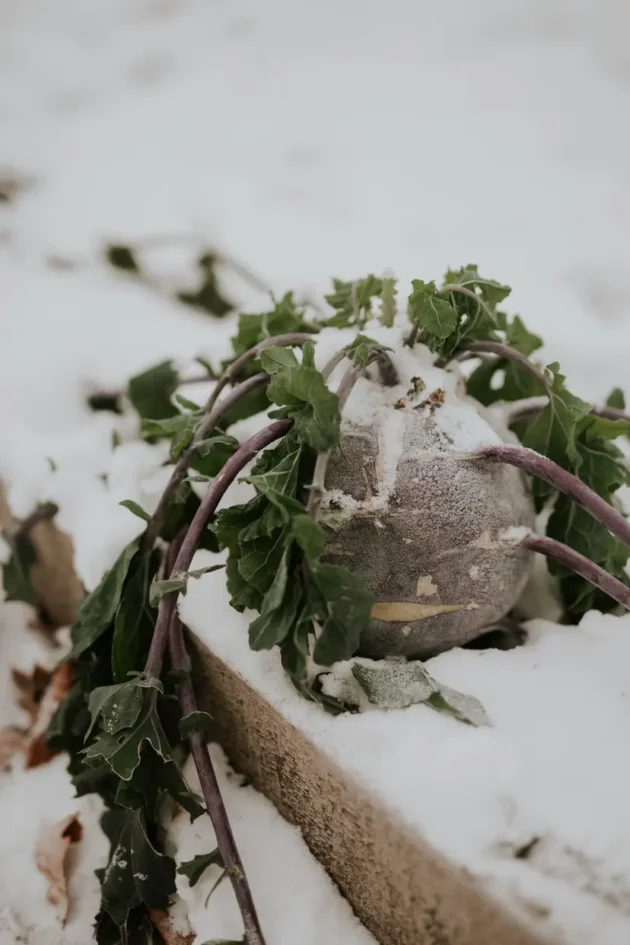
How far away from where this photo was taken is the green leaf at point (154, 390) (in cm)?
122

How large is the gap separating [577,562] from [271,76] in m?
2.29

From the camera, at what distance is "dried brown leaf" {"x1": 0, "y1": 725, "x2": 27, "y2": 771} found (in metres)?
1.22

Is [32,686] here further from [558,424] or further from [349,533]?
[558,424]

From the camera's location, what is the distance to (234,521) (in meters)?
0.77

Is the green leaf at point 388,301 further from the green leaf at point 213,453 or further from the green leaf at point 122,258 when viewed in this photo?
the green leaf at point 122,258

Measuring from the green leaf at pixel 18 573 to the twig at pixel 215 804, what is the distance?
48 centimetres

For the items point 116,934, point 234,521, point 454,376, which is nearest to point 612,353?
point 454,376

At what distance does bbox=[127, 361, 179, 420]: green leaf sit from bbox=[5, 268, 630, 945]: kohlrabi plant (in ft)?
0.86

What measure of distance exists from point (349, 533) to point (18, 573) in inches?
29.1

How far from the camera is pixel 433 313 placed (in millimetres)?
801

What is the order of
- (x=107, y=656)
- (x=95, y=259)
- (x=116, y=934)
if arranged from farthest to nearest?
(x=95, y=259), (x=107, y=656), (x=116, y=934)

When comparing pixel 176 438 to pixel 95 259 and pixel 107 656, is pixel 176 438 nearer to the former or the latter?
pixel 107 656

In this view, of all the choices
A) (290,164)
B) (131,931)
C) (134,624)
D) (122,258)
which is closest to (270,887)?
(131,931)

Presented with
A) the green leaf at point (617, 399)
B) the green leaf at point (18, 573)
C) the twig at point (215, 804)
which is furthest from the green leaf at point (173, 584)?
the green leaf at point (617, 399)
